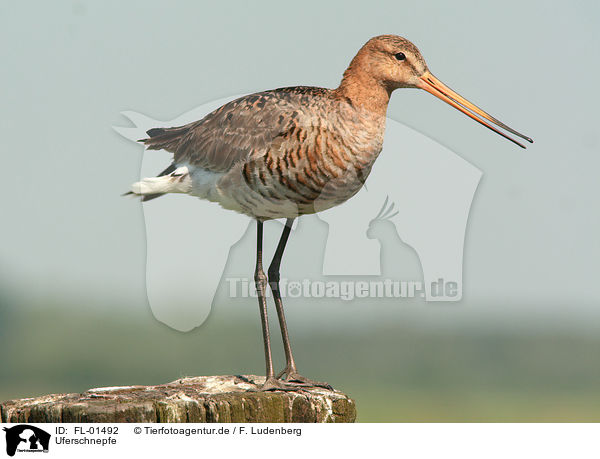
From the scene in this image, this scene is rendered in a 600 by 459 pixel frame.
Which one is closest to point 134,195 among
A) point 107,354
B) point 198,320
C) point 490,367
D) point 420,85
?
point 198,320

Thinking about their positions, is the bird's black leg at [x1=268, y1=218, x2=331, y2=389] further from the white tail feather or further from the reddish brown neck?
the reddish brown neck

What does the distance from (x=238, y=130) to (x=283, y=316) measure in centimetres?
204

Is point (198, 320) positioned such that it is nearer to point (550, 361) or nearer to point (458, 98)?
point (458, 98)

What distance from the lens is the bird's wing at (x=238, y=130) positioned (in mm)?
8367

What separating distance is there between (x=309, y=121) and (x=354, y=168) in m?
0.63

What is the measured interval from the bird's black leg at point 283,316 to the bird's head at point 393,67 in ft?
5.68

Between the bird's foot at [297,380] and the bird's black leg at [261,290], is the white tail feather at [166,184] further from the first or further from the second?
the bird's foot at [297,380]

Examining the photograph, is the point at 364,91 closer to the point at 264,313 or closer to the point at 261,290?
the point at 261,290

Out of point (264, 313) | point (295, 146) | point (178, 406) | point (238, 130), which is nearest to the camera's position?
point (178, 406)

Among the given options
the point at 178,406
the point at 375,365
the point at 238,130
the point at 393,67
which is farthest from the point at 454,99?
the point at 375,365
